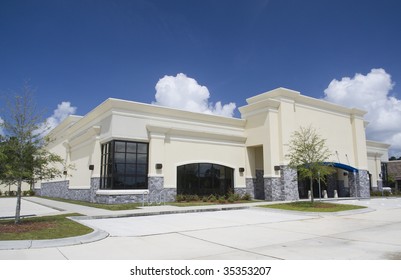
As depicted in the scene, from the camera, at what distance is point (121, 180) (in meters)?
21.1

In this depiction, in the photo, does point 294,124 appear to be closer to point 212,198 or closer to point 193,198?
point 212,198

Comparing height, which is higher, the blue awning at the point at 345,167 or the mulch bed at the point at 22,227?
the blue awning at the point at 345,167

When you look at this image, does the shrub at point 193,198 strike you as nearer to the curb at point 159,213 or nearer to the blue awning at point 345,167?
the curb at point 159,213

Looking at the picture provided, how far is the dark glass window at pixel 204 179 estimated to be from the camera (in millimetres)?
23516

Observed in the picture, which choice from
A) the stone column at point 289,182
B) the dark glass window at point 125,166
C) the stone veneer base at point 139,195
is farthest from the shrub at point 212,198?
the stone column at point 289,182

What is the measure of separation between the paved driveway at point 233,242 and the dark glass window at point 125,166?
820cm

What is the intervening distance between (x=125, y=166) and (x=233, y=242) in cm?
1385

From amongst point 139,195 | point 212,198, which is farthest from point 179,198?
point 139,195

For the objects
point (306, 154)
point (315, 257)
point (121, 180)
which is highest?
point (306, 154)

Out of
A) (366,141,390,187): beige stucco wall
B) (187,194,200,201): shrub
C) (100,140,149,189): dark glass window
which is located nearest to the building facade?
(100,140,149,189): dark glass window

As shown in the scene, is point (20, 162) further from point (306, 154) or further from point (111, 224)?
point (306, 154)

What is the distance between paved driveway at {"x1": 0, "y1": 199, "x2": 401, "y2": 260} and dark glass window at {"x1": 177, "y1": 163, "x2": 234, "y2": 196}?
1045 centimetres
